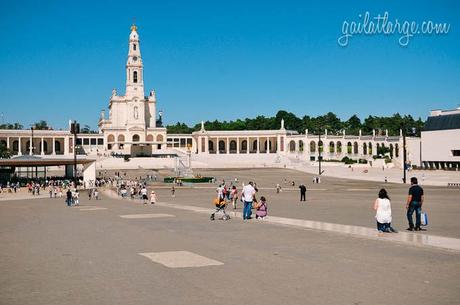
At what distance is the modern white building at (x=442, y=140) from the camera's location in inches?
4090

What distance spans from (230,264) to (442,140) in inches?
4011

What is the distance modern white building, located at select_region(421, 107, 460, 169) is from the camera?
10388 centimetres

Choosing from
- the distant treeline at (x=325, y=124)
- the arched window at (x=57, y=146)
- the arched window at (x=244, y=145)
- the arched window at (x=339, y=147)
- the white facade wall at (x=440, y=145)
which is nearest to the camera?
the white facade wall at (x=440, y=145)

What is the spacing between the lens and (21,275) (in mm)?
11719

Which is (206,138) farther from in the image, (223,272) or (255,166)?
(223,272)

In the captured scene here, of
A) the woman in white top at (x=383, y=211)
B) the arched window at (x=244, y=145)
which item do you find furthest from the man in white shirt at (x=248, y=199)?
the arched window at (x=244, y=145)

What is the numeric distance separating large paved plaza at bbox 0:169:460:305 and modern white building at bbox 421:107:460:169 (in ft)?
291

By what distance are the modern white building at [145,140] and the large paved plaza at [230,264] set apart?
359 feet

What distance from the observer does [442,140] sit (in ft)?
348

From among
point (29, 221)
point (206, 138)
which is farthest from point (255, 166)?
point (29, 221)

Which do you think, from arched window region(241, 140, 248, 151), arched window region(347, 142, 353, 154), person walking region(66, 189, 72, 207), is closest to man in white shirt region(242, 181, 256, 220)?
person walking region(66, 189, 72, 207)

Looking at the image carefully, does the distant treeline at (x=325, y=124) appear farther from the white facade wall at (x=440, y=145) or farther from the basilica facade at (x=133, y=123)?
the white facade wall at (x=440, y=145)

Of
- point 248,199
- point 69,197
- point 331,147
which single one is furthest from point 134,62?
point 248,199

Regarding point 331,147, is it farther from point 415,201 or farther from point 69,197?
point 415,201
